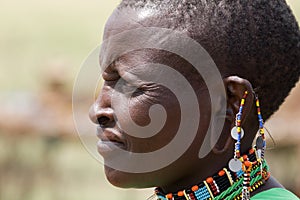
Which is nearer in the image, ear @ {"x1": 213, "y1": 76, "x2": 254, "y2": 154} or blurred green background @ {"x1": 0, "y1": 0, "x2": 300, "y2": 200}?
ear @ {"x1": 213, "y1": 76, "x2": 254, "y2": 154}

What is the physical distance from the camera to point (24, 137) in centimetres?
770

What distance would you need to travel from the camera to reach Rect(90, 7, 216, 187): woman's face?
2.45 meters

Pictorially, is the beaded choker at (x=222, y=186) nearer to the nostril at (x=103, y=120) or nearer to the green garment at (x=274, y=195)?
the green garment at (x=274, y=195)

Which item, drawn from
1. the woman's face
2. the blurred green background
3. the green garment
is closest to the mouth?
the woman's face

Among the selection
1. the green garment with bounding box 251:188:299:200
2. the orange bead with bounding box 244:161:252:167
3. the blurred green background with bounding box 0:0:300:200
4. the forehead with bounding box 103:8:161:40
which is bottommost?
the blurred green background with bounding box 0:0:300:200

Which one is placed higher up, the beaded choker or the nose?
the nose

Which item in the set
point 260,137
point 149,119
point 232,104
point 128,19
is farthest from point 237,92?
point 128,19

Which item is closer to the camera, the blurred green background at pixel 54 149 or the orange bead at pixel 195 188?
the orange bead at pixel 195 188

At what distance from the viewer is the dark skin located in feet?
8.04

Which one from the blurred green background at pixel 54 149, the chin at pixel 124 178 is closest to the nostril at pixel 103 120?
the chin at pixel 124 178

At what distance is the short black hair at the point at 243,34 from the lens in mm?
2443

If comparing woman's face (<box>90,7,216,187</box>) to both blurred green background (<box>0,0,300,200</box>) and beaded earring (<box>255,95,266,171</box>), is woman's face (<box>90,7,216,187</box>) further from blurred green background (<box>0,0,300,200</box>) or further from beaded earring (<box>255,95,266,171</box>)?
blurred green background (<box>0,0,300,200</box>)

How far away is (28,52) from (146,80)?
1127 centimetres

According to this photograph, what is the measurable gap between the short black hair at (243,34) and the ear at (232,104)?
0.04 metres
